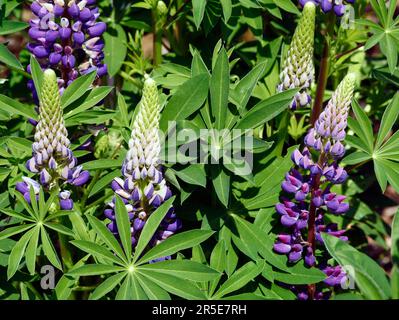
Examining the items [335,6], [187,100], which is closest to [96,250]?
[187,100]

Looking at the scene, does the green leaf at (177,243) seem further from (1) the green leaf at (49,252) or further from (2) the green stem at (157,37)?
(2) the green stem at (157,37)

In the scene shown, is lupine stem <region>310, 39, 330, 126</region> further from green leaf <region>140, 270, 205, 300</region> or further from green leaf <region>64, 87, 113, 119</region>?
green leaf <region>140, 270, 205, 300</region>

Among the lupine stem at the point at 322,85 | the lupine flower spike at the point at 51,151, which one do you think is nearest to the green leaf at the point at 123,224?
the lupine flower spike at the point at 51,151

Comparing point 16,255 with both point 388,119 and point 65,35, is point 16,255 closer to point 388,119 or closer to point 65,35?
point 65,35

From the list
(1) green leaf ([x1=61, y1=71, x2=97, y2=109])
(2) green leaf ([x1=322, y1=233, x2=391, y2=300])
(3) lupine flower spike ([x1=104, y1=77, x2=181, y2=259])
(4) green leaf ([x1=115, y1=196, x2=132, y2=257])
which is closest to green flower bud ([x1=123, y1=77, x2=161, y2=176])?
(3) lupine flower spike ([x1=104, y1=77, x2=181, y2=259])

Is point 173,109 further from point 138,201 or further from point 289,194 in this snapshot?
point 289,194

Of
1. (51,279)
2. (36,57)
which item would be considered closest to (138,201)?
(51,279)
